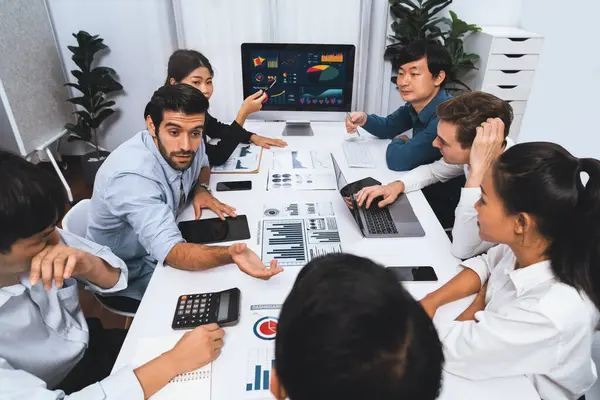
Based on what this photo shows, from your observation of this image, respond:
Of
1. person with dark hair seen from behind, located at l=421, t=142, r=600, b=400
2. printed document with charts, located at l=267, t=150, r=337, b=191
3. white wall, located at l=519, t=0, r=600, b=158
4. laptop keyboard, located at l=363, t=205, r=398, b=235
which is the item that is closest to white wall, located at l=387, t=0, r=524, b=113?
Answer: white wall, located at l=519, t=0, r=600, b=158

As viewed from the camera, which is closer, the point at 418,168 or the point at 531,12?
the point at 418,168

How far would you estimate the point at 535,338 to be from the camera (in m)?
0.84

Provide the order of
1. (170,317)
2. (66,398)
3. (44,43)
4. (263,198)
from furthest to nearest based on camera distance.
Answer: (44,43), (263,198), (170,317), (66,398)

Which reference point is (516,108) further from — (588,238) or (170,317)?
(170,317)

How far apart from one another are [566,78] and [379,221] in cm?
219

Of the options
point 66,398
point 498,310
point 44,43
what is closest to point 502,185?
point 498,310

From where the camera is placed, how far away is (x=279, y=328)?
21.4 inches

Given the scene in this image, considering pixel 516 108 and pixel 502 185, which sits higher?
pixel 502 185

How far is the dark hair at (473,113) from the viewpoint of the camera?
1.51 m

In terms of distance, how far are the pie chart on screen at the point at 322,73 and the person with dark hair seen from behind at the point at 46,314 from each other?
4.81 feet

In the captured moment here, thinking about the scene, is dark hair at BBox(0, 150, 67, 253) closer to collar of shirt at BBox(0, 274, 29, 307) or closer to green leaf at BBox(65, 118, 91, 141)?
collar of shirt at BBox(0, 274, 29, 307)

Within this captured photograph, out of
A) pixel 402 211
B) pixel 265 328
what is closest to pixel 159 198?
pixel 265 328

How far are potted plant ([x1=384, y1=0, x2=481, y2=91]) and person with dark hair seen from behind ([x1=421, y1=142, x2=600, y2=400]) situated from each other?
2254mm

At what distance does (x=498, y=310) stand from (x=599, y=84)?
7.26ft
